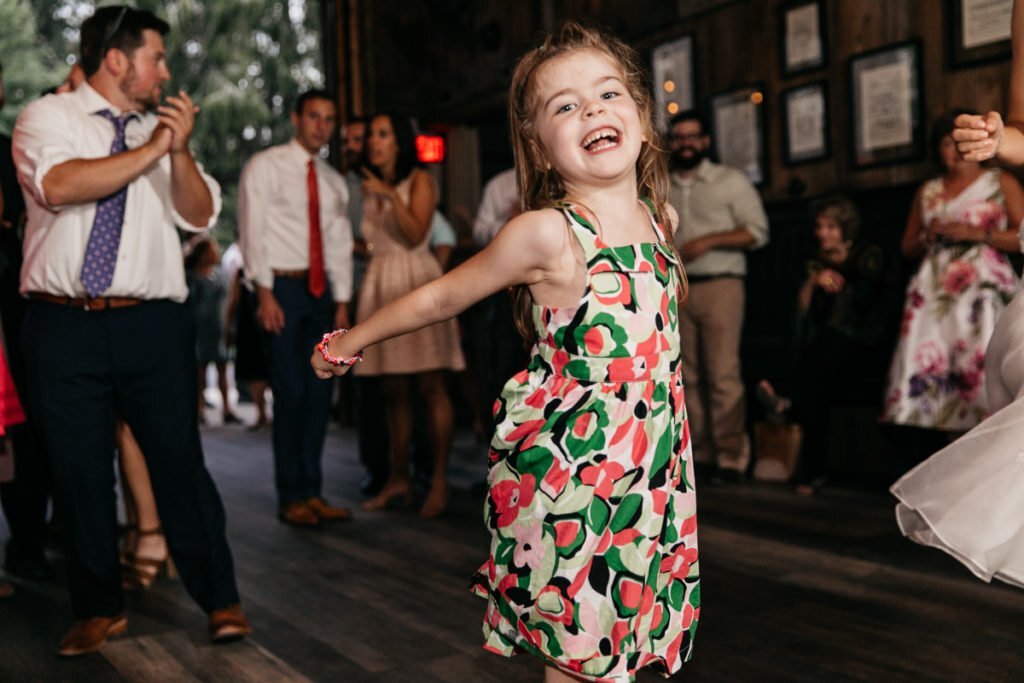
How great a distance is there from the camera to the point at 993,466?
1.78 metres

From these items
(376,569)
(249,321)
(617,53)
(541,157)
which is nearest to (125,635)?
(376,569)

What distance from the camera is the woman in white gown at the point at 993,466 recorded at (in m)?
1.70

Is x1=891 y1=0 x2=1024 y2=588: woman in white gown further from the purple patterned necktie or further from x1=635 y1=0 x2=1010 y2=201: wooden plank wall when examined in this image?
x1=635 y1=0 x2=1010 y2=201: wooden plank wall

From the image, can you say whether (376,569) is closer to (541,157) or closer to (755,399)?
(541,157)

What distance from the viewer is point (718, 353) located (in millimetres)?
4988

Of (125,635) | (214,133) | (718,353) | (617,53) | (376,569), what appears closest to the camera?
(617,53)

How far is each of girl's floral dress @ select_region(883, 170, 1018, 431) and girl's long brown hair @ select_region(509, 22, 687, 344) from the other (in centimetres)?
258

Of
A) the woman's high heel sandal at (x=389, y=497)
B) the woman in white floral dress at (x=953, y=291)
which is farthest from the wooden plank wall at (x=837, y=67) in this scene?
the woman's high heel sandal at (x=389, y=497)

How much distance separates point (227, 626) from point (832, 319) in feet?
9.69

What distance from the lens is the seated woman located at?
14.8 feet

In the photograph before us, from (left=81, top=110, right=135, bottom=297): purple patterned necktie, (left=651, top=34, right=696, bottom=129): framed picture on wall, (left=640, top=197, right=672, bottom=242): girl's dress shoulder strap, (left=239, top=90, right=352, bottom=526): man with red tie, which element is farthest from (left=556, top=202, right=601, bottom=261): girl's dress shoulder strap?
(left=651, top=34, right=696, bottom=129): framed picture on wall

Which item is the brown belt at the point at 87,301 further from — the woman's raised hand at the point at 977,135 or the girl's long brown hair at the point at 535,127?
the woman's raised hand at the point at 977,135

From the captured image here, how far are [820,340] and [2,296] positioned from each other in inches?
127

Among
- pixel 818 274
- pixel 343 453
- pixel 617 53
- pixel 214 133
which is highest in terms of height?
pixel 214 133
